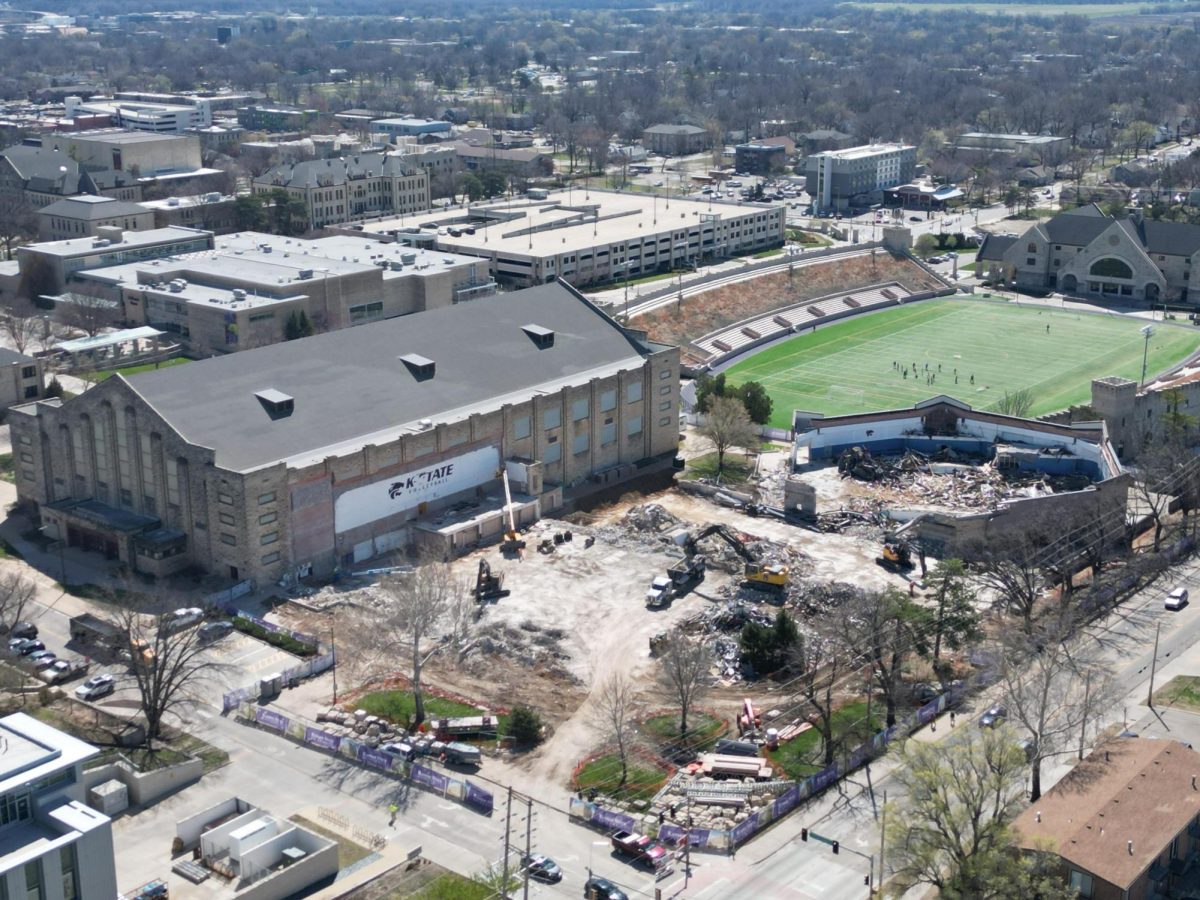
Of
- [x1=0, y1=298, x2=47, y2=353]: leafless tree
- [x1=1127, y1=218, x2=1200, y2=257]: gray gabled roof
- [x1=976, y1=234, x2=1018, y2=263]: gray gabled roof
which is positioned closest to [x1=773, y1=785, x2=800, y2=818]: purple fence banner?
[x1=0, y1=298, x2=47, y2=353]: leafless tree

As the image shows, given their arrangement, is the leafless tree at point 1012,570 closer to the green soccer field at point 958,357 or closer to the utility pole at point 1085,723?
the utility pole at point 1085,723

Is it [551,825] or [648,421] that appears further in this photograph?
[648,421]

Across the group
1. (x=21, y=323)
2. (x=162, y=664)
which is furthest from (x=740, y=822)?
(x=21, y=323)

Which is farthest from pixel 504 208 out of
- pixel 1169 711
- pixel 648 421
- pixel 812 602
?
pixel 1169 711

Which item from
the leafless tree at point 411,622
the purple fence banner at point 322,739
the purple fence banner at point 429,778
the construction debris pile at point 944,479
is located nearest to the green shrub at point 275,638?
the leafless tree at point 411,622

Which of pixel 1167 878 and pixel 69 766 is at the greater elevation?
pixel 69 766

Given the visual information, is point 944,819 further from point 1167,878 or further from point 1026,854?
point 1167,878
